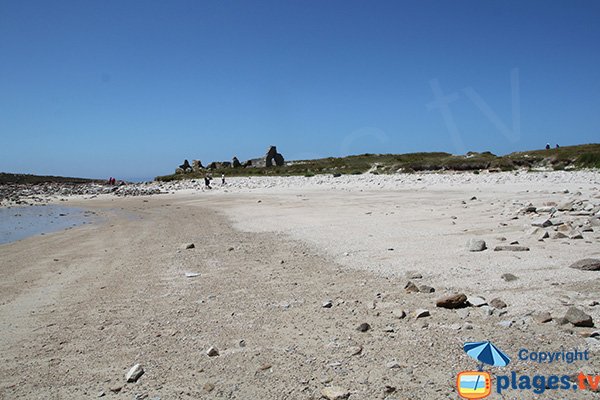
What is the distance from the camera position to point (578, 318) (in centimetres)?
374

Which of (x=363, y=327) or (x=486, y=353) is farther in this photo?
(x=363, y=327)

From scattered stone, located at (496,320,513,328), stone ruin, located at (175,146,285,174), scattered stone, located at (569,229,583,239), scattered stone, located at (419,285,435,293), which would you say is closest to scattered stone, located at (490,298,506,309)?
scattered stone, located at (496,320,513,328)

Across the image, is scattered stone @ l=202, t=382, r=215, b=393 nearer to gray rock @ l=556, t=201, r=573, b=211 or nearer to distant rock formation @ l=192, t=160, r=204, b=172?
gray rock @ l=556, t=201, r=573, b=211

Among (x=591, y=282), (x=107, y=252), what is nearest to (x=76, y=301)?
(x=107, y=252)

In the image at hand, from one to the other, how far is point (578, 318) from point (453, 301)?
3.89ft

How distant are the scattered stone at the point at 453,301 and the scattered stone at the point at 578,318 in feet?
3.29

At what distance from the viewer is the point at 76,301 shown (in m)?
5.97

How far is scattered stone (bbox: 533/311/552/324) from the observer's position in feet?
12.9

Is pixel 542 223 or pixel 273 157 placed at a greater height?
pixel 273 157

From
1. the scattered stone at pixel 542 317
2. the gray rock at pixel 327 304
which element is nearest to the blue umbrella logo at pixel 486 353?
the scattered stone at pixel 542 317

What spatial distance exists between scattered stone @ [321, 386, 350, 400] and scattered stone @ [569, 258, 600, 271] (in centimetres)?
425

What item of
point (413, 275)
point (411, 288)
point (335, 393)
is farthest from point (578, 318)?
point (335, 393)

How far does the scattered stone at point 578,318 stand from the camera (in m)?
3.71

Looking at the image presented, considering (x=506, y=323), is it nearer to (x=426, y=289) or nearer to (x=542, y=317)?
(x=542, y=317)
